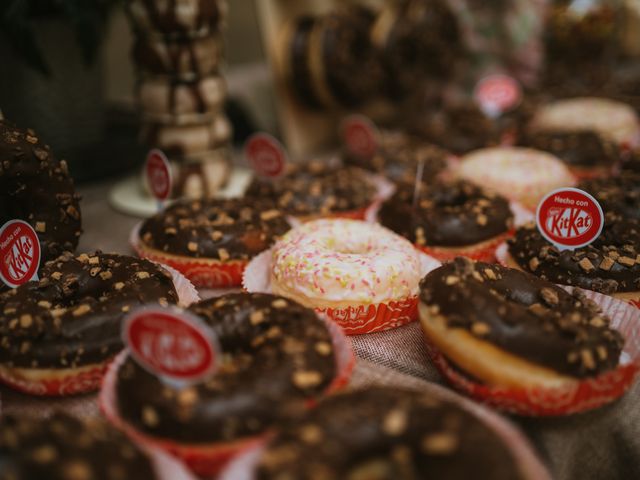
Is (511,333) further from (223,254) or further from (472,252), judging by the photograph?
(223,254)

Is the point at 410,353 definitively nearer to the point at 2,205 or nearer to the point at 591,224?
the point at 591,224

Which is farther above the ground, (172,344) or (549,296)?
(172,344)

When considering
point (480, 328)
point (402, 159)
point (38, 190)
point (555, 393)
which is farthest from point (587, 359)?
point (402, 159)

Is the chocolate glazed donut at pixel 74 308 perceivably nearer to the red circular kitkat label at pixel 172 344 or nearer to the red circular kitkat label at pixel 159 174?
the red circular kitkat label at pixel 172 344

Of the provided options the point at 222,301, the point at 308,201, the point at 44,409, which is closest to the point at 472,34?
the point at 308,201

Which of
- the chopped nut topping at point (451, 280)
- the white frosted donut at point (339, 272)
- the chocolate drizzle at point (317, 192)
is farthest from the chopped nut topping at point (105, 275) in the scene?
the chopped nut topping at point (451, 280)

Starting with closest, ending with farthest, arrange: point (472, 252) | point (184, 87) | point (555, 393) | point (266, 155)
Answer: point (555, 393)
point (472, 252)
point (184, 87)
point (266, 155)
